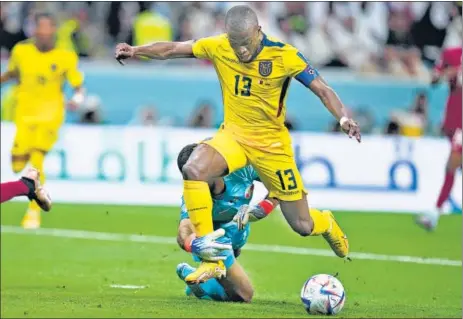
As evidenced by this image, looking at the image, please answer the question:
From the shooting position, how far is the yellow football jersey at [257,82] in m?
10.6

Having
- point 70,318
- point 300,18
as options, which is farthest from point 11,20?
point 70,318

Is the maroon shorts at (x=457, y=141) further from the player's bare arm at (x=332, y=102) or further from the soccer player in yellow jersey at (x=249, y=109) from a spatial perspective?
the player's bare arm at (x=332, y=102)

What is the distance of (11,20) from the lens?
2312 cm

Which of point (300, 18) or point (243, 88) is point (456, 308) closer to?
point (243, 88)

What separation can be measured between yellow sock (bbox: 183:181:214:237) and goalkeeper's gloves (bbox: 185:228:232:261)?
0.08 m

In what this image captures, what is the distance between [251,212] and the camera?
35.6 feet

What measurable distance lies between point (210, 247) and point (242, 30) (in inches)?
71.1

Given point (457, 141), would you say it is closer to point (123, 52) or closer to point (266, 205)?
point (266, 205)

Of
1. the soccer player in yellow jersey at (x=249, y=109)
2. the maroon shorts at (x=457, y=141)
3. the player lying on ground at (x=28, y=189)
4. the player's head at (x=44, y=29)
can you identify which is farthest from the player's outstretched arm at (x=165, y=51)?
the maroon shorts at (x=457, y=141)

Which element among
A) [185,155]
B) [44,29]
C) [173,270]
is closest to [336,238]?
[185,155]

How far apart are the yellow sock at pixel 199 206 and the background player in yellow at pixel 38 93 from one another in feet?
22.0

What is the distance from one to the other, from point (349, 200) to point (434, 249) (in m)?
3.85

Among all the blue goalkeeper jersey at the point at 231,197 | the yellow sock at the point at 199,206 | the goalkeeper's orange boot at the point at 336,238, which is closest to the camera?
the yellow sock at the point at 199,206

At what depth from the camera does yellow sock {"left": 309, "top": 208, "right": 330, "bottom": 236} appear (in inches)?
441
